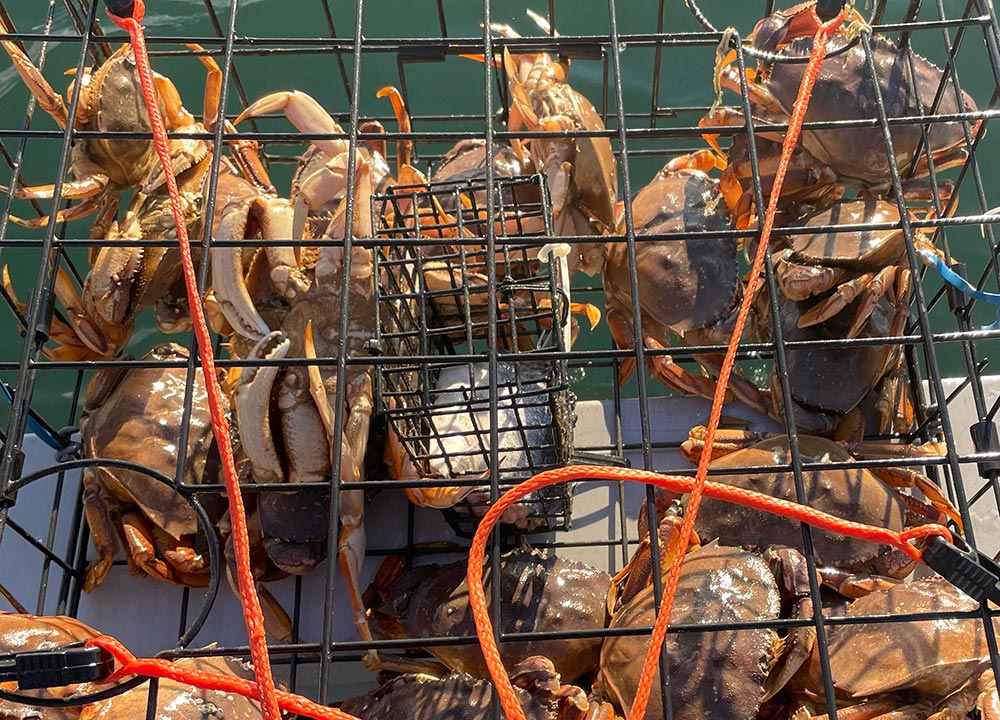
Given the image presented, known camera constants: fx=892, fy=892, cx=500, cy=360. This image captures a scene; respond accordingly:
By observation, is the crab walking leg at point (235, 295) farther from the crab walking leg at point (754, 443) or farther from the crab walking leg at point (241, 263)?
the crab walking leg at point (754, 443)

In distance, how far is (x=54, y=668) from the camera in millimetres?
1726

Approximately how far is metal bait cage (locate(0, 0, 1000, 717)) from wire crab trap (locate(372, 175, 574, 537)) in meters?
0.12

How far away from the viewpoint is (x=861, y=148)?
360cm

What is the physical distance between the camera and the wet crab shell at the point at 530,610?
110 inches

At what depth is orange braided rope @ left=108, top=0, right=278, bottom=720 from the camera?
1.76m

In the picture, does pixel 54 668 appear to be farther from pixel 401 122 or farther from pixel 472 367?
pixel 401 122

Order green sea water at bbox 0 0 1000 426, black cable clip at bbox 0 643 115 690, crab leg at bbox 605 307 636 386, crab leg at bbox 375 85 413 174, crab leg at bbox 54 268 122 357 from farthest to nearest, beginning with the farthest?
green sea water at bbox 0 0 1000 426 < crab leg at bbox 605 307 636 386 < crab leg at bbox 375 85 413 174 < crab leg at bbox 54 268 122 357 < black cable clip at bbox 0 643 115 690

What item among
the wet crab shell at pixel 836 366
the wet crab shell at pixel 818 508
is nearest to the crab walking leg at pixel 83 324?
the wet crab shell at pixel 818 508

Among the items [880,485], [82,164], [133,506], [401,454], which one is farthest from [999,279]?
[82,164]

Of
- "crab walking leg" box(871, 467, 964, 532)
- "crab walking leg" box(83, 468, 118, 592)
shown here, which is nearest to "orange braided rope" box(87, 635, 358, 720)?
"crab walking leg" box(83, 468, 118, 592)

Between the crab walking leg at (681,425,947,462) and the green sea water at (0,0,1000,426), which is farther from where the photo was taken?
the green sea water at (0,0,1000,426)

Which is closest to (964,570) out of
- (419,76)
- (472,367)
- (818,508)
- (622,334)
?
(818,508)

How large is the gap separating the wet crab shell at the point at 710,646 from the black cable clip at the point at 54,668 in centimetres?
141

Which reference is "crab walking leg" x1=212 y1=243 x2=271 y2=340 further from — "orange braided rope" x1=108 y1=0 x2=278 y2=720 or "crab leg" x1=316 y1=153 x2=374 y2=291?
"orange braided rope" x1=108 y1=0 x2=278 y2=720
